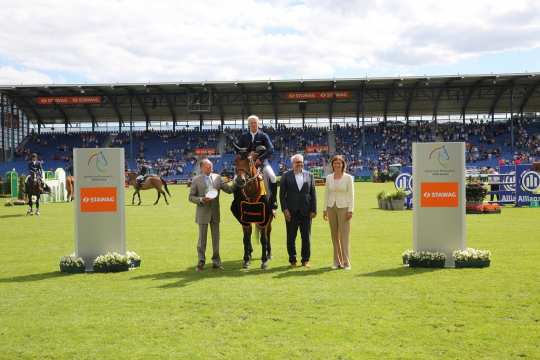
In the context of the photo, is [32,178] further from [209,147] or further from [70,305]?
[209,147]

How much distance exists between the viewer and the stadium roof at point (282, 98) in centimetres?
5372

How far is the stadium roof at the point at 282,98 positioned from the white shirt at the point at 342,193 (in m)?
44.2

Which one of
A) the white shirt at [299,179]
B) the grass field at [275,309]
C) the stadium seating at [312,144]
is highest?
the stadium seating at [312,144]

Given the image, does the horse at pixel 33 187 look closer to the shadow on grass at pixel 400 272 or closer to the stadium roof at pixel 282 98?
the shadow on grass at pixel 400 272

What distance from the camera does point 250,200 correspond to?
9.11 metres

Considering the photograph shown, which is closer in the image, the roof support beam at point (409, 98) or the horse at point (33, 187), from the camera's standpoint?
the horse at point (33, 187)

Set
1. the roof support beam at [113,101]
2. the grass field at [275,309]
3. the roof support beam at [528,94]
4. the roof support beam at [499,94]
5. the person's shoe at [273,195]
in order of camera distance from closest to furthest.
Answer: the grass field at [275,309]
the person's shoe at [273,195]
the roof support beam at [499,94]
the roof support beam at [528,94]
the roof support beam at [113,101]

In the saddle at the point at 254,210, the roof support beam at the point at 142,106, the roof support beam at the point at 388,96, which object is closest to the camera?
the saddle at the point at 254,210

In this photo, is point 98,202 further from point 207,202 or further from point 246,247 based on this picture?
point 246,247

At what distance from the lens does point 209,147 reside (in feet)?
206

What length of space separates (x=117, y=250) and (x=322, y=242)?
4885mm

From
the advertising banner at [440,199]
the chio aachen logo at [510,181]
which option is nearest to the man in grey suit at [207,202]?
the advertising banner at [440,199]

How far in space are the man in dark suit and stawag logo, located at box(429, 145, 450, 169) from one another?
81.6 inches

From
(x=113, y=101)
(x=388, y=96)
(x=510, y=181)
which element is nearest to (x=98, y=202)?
(x=510, y=181)
